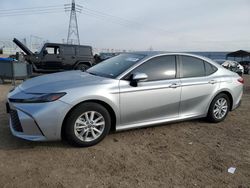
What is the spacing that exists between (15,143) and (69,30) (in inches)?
1758

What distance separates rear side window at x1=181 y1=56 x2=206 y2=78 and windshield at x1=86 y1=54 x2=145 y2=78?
2.82 feet

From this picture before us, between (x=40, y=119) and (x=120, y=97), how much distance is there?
1.25m

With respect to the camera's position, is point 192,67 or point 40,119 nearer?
point 40,119

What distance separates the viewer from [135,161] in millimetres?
3420

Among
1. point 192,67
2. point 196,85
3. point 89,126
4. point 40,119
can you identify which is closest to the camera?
point 40,119

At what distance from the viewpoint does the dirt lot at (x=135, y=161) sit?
9.62 ft

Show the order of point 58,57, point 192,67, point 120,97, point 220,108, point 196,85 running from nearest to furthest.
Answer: point 120,97 < point 196,85 < point 192,67 < point 220,108 < point 58,57

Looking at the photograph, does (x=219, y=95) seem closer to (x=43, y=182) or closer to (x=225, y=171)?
(x=225, y=171)

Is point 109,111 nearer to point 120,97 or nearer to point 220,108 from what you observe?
point 120,97

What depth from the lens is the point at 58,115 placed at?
3484 mm

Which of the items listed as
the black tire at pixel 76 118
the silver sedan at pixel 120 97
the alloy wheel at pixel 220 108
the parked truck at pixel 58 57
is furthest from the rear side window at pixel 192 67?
the parked truck at pixel 58 57

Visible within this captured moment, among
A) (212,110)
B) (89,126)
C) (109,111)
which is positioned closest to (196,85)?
(212,110)

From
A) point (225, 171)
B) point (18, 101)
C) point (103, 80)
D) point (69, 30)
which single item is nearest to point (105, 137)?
point (103, 80)

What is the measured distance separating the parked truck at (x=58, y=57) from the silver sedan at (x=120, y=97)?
9.09 m
